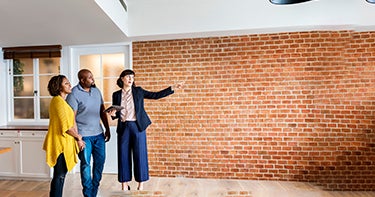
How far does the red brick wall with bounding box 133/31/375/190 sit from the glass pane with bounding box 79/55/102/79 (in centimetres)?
61

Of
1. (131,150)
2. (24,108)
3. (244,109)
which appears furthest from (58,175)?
(244,109)

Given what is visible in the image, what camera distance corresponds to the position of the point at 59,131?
1874 millimetres

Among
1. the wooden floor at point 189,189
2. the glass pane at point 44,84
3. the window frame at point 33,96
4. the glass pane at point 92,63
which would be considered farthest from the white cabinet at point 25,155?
the glass pane at point 92,63

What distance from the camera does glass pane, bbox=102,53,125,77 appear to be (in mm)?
3162

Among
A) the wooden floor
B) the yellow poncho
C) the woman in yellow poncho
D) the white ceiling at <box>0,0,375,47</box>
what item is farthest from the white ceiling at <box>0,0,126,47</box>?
the wooden floor

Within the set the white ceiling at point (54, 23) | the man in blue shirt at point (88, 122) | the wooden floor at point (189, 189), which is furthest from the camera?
the wooden floor at point (189, 189)

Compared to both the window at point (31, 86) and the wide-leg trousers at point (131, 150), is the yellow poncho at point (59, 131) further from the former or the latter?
the window at point (31, 86)

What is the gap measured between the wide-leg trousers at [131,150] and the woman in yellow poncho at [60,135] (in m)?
0.39

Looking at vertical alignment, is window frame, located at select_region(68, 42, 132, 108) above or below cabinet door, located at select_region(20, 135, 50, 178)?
above

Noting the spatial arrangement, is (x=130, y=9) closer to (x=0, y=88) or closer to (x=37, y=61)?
(x=37, y=61)

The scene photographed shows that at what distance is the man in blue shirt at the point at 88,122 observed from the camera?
6.80 ft

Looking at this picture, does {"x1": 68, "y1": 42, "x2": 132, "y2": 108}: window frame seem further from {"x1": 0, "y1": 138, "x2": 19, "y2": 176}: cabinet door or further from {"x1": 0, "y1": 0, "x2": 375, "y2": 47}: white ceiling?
{"x1": 0, "y1": 138, "x2": 19, "y2": 176}: cabinet door

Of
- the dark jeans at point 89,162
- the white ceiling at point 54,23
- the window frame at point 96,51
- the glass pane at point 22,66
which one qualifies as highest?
the white ceiling at point 54,23

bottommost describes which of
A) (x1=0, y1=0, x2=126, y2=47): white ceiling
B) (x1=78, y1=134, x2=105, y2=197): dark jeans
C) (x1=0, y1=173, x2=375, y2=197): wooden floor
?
(x1=0, y1=173, x2=375, y2=197): wooden floor
